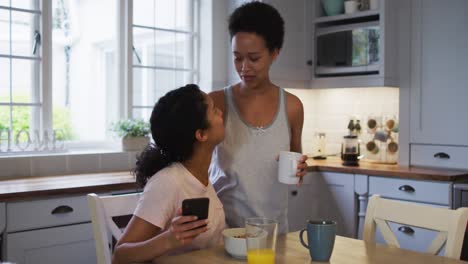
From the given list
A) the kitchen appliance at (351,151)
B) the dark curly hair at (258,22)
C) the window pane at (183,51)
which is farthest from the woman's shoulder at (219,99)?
the window pane at (183,51)

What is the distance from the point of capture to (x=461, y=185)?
3.13 metres

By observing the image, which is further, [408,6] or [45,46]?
[408,6]

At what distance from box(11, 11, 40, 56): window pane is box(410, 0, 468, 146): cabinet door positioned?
2458 mm

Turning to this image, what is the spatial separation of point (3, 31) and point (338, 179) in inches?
90.8

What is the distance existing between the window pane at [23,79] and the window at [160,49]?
2.28ft

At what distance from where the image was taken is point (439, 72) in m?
3.55

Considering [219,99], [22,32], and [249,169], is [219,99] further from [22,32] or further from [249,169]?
[22,32]

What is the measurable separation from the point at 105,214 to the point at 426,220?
3.36ft

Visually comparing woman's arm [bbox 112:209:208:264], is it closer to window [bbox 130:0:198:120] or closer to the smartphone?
the smartphone

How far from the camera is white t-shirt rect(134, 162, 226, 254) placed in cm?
152

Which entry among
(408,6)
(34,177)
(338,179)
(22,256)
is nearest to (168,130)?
(22,256)

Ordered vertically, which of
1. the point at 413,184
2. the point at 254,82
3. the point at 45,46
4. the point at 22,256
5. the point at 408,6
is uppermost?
the point at 408,6

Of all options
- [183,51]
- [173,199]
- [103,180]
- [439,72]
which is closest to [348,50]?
[439,72]

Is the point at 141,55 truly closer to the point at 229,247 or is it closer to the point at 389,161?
the point at 389,161
